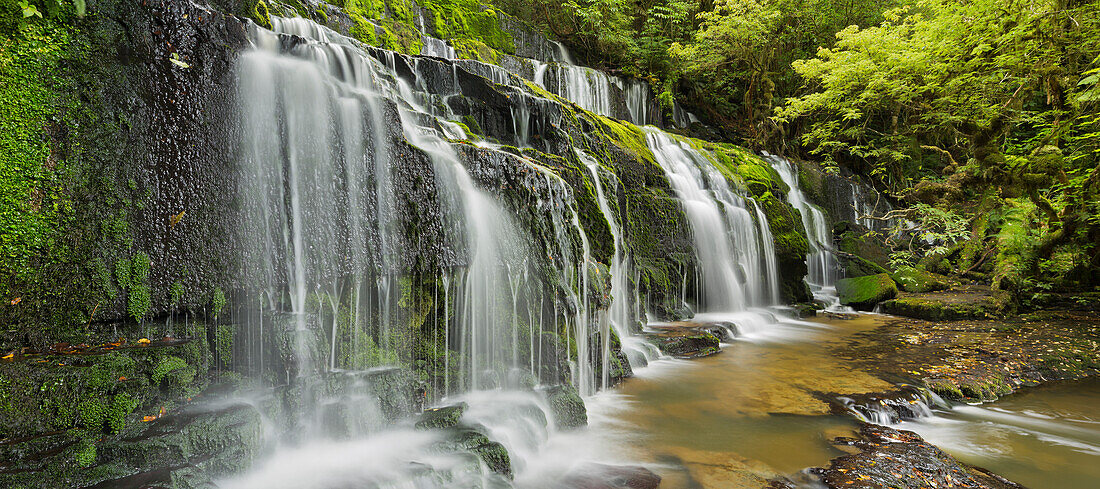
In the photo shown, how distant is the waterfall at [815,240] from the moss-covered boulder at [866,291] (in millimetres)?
366

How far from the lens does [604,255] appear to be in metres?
6.34

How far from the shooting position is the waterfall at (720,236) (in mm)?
10016

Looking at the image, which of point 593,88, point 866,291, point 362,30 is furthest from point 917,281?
point 362,30

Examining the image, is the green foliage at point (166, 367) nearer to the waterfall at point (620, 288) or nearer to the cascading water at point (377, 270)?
the cascading water at point (377, 270)

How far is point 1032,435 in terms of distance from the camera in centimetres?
435

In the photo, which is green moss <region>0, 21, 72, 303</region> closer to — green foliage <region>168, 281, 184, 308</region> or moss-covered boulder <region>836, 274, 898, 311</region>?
green foliage <region>168, 281, 184, 308</region>

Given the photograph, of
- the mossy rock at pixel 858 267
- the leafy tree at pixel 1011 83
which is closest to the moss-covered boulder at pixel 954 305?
the leafy tree at pixel 1011 83

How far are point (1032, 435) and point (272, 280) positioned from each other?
268 inches

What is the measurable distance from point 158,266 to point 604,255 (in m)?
4.57

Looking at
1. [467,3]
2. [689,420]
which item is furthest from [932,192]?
[467,3]

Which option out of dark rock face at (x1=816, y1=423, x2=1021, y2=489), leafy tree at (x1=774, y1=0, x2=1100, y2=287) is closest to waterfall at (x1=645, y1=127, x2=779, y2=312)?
leafy tree at (x1=774, y1=0, x2=1100, y2=287)

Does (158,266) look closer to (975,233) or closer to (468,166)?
(468,166)

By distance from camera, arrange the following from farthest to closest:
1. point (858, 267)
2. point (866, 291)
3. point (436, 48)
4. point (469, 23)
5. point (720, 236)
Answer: point (469, 23) → point (858, 267) → point (436, 48) → point (866, 291) → point (720, 236)

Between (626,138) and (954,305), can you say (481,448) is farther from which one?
(954,305)
